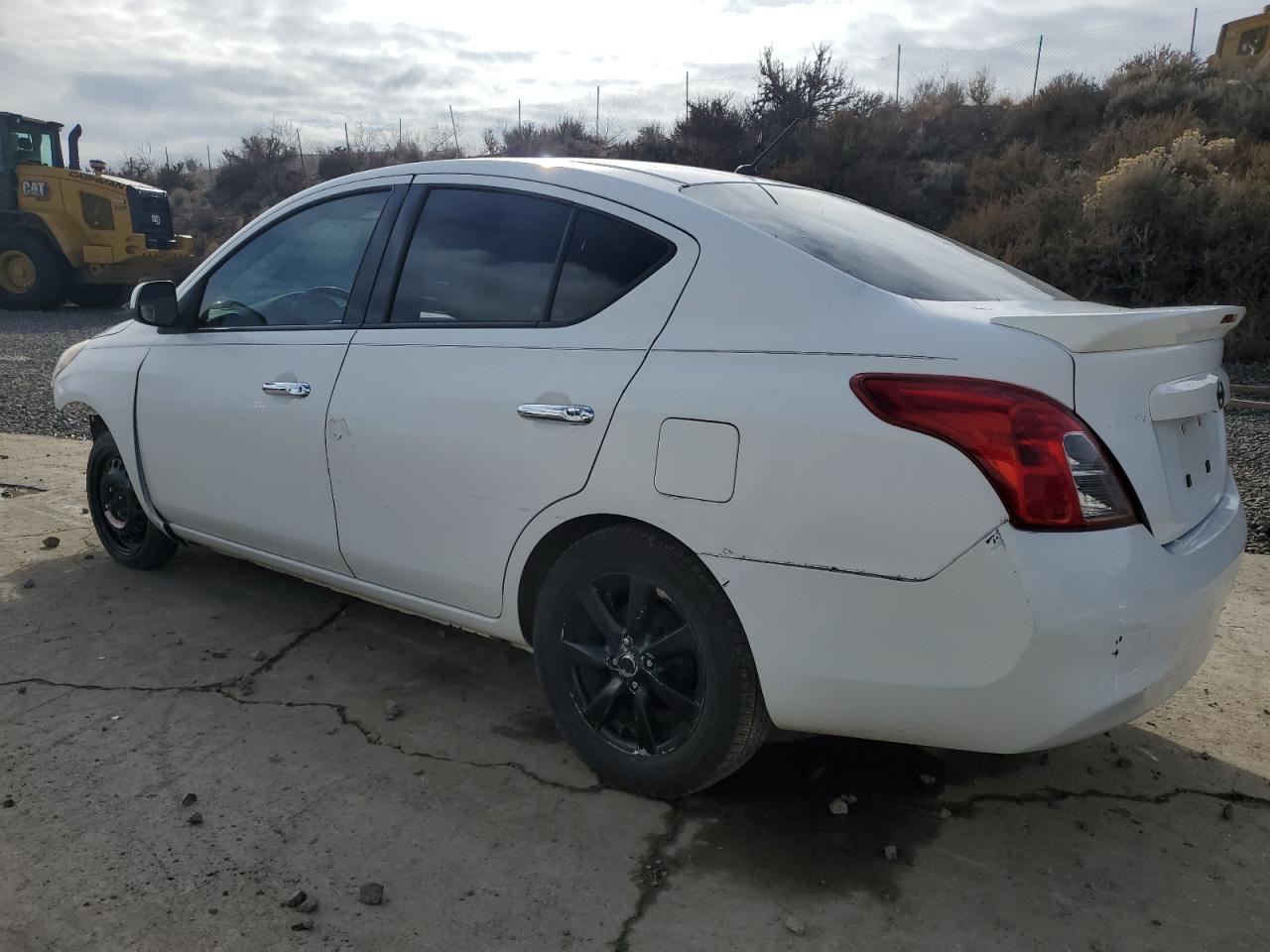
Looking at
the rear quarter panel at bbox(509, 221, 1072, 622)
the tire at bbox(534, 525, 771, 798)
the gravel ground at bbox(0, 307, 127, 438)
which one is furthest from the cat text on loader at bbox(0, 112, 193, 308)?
the rear quarter panel at bbox(509, 221, 1072, 622)

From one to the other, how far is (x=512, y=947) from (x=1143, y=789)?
1.77 meters

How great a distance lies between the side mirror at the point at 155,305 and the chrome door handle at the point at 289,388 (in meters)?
0.74

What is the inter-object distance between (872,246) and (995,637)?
46.8 inches

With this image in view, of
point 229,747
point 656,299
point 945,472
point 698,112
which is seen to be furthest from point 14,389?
point 698,112

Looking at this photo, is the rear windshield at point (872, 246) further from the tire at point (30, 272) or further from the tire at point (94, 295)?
the tire at point (94, 295)

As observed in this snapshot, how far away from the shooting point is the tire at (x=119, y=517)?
14.7ft

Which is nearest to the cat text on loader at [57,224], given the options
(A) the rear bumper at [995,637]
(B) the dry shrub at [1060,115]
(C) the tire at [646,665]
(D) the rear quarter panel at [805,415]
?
(B) the dry shrub at [1060,115]

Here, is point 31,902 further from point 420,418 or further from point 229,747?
point 420,418

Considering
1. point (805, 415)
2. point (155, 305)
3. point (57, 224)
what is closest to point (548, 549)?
point (805, 415)

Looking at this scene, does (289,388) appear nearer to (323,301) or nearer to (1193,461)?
(323,301)

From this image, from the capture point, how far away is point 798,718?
2412mm

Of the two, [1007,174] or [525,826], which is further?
[1007,174]

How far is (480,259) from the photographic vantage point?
122 inches

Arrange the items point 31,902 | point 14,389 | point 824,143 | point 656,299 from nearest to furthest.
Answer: point 31,902 < point 656,299 < point 14,389 < point 824,143
